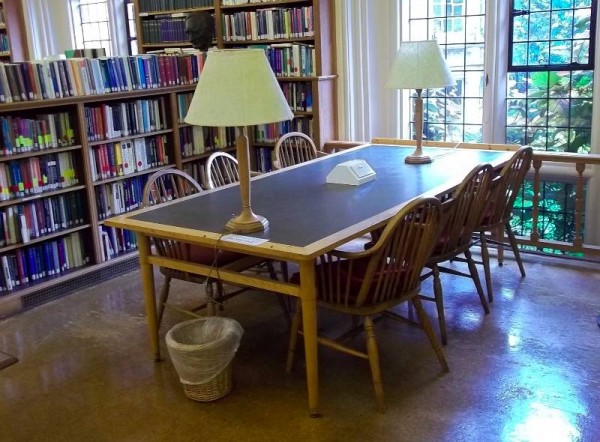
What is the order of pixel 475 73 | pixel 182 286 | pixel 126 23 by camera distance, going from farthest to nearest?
pixel 126 23
pixel 475 73
pixel 182 286

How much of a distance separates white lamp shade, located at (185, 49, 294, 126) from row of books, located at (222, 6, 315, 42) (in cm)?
257

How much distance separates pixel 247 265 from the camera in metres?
3.20

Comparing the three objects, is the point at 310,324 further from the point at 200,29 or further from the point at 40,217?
the point at 200,29

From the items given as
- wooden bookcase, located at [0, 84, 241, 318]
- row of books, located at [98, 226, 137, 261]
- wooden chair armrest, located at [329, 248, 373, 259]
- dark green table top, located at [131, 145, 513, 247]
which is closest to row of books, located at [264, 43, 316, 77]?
wooden bookcase, located at [0, 84, 241, 318]

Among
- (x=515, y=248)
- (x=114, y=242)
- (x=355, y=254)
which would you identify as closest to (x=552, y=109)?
(x=515, y=248)

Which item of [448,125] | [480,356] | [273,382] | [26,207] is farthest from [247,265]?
[448,125]

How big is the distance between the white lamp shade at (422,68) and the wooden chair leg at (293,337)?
1.44 meters

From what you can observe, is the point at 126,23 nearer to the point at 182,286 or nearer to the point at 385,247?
the point at 182,286

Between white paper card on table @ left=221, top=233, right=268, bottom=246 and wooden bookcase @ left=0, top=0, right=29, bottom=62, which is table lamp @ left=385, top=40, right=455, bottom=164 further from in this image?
wooden bookcase @ left=0, top=0, right=29, bottom=62

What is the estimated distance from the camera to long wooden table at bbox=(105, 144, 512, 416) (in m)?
2.51

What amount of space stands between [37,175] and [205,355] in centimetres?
193

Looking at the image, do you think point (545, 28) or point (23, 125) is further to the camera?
point (545, 28)

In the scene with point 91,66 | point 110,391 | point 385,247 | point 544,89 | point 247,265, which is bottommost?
point 110,391

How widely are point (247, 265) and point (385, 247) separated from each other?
882 millimetres
